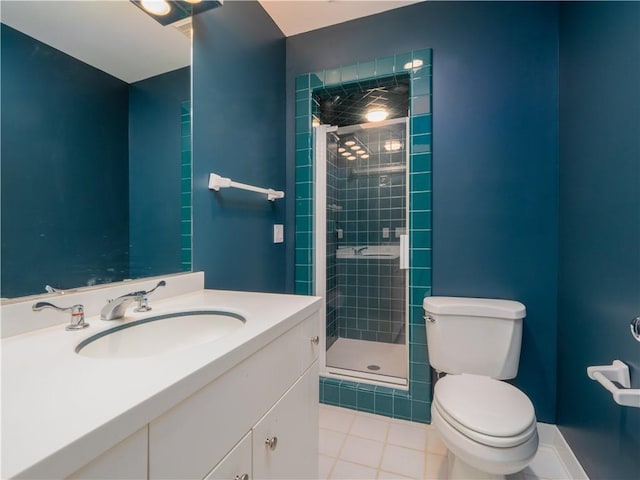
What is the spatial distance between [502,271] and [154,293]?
162 centimetres

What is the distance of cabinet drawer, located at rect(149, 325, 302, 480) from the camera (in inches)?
18.0

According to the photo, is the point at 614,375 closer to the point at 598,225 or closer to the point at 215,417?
the point at 598,225

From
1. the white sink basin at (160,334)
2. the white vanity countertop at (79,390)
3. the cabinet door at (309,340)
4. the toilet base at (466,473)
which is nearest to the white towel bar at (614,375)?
the toilet base at (466,473)

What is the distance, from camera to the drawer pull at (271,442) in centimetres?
74

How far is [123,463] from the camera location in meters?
0.39

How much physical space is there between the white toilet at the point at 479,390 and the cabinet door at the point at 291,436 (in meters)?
0.51

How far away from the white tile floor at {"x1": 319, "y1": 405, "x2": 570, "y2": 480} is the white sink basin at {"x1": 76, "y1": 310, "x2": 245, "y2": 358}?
3.00 ft

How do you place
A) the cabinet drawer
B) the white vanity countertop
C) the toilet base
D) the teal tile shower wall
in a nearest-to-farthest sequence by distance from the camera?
the white vanity countertop, the cabinet drawer, the toilet base, the teal tile shower wall

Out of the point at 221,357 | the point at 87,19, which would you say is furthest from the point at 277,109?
the point at 221,357

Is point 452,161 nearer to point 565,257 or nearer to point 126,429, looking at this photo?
point 565,257

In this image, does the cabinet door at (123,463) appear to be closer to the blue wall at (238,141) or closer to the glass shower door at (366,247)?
the blue wall at (238,141)

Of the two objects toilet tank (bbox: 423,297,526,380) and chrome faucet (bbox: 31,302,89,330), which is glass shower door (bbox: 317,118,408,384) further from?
chrome faucet (bbox: 31,302,89,330)

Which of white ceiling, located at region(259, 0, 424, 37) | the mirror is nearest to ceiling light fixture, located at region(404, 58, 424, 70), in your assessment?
white ceiling, located at region(259, 0, 424, 37)

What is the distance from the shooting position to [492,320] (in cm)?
140
